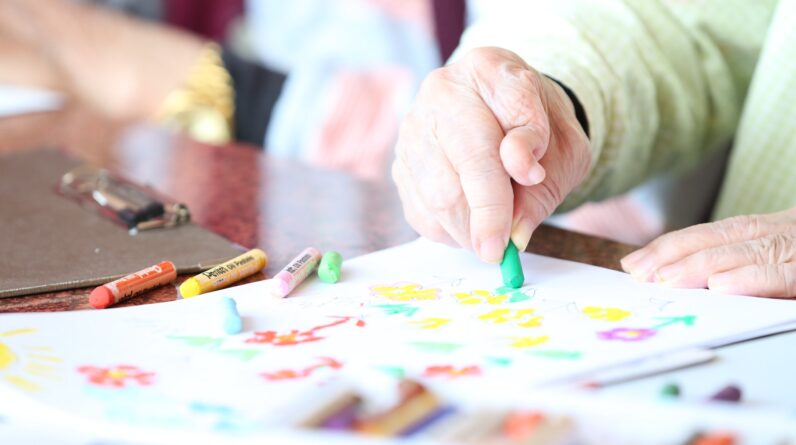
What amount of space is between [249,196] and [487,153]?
32 cm

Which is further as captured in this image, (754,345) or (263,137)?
(263,137)

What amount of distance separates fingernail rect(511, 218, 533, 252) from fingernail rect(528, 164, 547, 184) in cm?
4

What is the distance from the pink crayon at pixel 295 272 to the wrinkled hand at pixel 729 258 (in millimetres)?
204

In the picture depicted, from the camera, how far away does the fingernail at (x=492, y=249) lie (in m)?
0.57

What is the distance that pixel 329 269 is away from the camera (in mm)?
588

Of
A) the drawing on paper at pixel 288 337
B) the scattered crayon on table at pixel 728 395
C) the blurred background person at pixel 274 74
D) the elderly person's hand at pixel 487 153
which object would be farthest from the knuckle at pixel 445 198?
the blurred background person at pixel 274 74

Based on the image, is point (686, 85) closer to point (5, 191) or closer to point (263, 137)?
point (5, 191)

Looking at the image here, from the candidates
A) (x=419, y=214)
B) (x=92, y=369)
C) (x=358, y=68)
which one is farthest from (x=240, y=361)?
(x=358, y=68)

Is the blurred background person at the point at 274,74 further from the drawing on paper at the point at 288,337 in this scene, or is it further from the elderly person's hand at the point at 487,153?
the drawing on paper at the point at 288,337

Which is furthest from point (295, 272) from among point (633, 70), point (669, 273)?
point (633, 70)

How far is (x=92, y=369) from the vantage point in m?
0.45

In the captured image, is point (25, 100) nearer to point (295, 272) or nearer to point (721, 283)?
point (295, 272)

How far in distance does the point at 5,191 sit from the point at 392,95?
0.76m

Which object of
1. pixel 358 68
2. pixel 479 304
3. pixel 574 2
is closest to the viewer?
pixel 479 304
